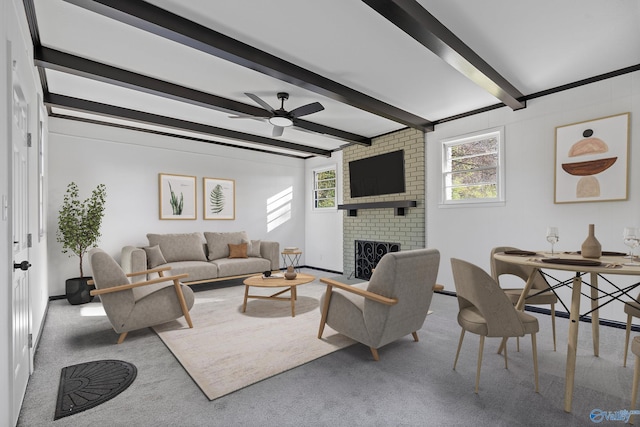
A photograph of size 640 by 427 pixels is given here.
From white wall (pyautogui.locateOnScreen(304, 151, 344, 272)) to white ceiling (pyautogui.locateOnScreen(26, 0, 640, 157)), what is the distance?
115 inches

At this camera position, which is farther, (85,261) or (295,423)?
(85,261)

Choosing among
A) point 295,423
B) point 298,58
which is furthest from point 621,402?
point 298,58

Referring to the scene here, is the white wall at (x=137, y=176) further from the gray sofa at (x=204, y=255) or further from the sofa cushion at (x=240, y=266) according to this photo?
the sofa cushion at (x=240, y=266)

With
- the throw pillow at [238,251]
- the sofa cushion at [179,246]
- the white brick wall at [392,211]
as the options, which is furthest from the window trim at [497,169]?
the sofa cushion at [179,246]

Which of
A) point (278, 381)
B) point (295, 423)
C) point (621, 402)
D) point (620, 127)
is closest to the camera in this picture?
point (295, 423)

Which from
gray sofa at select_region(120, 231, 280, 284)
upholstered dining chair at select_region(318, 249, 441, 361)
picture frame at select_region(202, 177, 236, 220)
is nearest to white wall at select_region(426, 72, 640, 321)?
upholstered dining chair at select_region(318, 249, 441, 361)

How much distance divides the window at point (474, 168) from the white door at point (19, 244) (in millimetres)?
4916

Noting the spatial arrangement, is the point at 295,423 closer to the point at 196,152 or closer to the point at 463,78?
the point at 463,78

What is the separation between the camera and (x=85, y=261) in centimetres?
489

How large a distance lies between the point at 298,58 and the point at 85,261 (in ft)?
14.6

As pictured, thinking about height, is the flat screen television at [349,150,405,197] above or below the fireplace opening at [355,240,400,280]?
above

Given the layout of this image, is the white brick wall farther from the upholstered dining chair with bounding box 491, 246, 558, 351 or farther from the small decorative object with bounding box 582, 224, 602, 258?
the small decorative object with bounding box 582, 224, 602, 258

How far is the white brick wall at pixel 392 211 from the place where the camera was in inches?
209

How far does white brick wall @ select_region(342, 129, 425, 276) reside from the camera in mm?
5312
